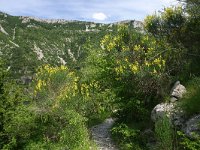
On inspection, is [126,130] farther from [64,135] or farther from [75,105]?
[75,105]

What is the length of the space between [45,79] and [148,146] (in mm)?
6008

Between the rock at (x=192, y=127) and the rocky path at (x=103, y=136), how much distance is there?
4019mm

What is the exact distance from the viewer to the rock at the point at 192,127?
967 centimetres

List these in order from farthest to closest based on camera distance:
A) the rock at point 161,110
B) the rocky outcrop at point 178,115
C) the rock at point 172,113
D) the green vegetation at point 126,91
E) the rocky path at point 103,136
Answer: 1. the rocky path at point 103,136
2. the green vegetation at point 126,91
3. the rock at point 161,110
4. the rock at point 172,113
5. the rocky outcrop at point 178,115

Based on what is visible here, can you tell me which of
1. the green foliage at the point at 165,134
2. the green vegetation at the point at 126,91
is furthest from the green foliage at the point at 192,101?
the green foliage at the point at 165,134

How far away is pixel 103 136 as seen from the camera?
1609 centimetres

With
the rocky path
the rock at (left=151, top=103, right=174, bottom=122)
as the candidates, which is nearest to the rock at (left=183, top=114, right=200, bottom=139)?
the rock at (left=151, top=103, right=174, bottom=122)

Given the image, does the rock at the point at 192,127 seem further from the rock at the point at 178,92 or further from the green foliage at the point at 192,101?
the rock at the point at 178,92

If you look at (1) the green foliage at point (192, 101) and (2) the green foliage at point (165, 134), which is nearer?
(2) the green foliage at point (165, 134)

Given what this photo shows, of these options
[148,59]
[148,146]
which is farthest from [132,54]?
[148,146]

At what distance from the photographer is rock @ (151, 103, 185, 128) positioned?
10.8 meters

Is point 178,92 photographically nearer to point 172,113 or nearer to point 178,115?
point 172,113

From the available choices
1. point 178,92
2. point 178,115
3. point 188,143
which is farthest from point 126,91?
point 188,143

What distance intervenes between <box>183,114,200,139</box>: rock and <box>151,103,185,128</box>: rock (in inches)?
18.4
